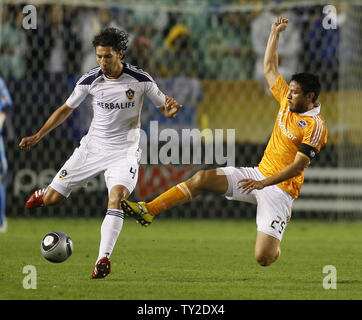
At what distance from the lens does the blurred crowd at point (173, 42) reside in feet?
43.5

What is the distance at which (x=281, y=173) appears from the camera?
Result: 7.04m

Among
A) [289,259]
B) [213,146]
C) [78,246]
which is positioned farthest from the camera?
[213,146]

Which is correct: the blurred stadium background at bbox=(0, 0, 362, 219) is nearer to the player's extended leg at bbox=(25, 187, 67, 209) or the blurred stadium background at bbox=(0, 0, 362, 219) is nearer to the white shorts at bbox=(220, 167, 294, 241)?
the player's extended leg at bbox=(25, 187, 67, 209)

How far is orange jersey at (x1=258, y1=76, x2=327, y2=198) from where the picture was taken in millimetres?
7148

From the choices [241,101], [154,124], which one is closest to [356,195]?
[241,101]

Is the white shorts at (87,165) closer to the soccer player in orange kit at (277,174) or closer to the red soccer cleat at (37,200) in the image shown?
the red soccer cleat at (37,200)

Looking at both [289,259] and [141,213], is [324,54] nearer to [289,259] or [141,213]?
[289,259]

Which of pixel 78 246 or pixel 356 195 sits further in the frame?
pixel 356 195

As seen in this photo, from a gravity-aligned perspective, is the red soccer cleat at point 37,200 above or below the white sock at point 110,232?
above

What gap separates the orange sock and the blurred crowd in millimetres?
5786

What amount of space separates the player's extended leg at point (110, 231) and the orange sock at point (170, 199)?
27 cm

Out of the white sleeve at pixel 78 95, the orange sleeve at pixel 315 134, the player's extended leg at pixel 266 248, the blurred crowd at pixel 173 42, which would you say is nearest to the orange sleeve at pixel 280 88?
the orange sleeve at pixel 315 134

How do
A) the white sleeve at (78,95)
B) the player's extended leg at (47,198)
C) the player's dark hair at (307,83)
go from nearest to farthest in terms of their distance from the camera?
1. the player's dark hair at (307,83)
2. the white sleeve at (78,95)
3. the player's extended leg at (47,198)

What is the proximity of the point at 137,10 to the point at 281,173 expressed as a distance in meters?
7.83
